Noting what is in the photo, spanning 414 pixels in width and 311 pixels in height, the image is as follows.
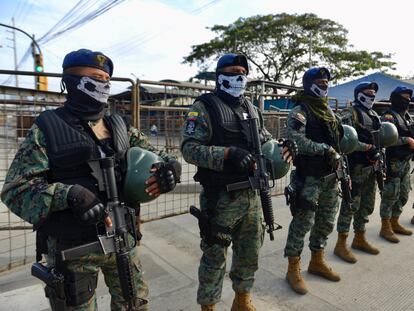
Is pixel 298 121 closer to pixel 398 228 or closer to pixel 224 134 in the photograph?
pixel 224 134

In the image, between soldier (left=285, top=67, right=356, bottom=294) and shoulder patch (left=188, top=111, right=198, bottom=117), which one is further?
soldier (left=285, top=67, right=356, bottom=294)

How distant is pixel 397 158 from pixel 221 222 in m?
3.06

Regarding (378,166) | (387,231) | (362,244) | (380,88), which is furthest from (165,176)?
(380,88)

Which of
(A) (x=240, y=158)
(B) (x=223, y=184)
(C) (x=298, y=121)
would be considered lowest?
(B) (x=223, y=184)

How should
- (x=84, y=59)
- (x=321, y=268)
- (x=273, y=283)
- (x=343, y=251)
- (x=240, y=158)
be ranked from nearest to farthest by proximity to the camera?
(x=84, y=59) < (x=240, y=158) < (x=273, y=283) < (x=321, y=268) < (x=343, y=251)

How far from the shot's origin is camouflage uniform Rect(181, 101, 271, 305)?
7.68ft

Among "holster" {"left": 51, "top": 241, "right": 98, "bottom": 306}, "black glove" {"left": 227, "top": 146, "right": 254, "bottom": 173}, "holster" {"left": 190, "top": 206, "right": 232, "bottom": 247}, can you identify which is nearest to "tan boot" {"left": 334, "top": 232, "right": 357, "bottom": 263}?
"holster" {"left": 190, "top": 206, "right": 232, "bottom": 247}

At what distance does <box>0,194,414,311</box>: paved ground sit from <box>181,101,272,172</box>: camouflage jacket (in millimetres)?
1319

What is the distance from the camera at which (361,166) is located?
12.2ft

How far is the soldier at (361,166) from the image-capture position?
12.0 feet

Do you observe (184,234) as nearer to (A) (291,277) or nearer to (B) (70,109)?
(A) (291,277)

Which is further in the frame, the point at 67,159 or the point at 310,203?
the point at 310,203

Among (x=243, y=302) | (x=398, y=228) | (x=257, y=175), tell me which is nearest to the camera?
(x=257, y=175)

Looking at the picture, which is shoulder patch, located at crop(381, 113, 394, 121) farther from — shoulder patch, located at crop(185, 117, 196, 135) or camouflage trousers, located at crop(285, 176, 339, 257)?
shoulder patch, located at crop(185, 117, 196, 135)
